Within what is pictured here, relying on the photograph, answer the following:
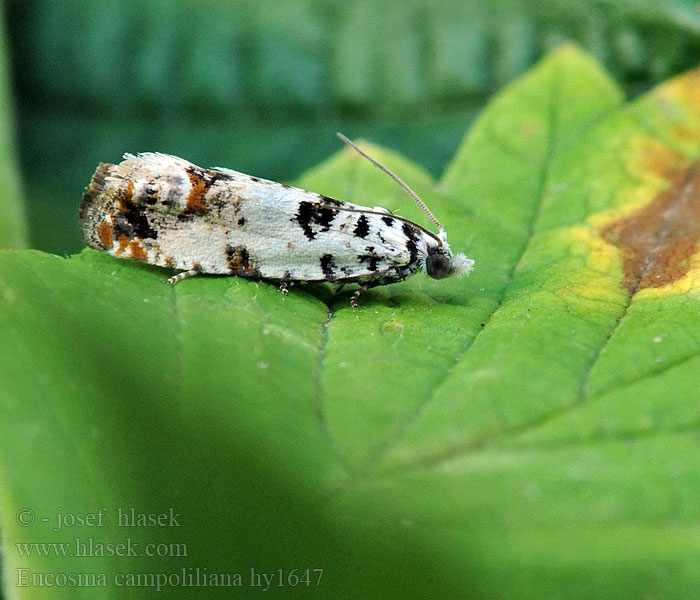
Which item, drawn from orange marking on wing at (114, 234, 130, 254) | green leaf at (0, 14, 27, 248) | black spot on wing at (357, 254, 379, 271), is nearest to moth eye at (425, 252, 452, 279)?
black spot on wing at (357, 254, 379, 271)

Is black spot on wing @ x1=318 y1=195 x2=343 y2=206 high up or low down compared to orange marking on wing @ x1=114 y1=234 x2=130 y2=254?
up

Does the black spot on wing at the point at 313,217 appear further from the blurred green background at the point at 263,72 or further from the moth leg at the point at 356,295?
the blurred green background at the point at 263,72

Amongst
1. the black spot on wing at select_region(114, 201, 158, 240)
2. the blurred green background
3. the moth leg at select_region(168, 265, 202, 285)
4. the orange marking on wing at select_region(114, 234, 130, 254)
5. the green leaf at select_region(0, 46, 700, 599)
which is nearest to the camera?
the green leaf at select_region(0, 46, 700, 599)

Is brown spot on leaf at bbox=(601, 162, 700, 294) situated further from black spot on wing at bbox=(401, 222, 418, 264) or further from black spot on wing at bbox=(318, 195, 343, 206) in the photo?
black spot on wing at bbox=(318, 195, 343, 206)

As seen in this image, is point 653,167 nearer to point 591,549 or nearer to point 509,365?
point 509,365

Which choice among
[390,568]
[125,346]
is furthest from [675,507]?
[125,346]

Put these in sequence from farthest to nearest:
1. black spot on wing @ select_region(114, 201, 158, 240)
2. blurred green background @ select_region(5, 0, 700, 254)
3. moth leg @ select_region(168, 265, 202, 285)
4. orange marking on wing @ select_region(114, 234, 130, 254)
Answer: blurred green background @ select_region(5, 0, 700, 254)
black spot on wing @ select_region(114, 201, 158, 240)
orange marking on wing @ select_region(114, 234, 130, 254)
moth leg @ select_region(168, 265, 202, 285)
